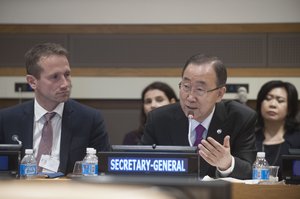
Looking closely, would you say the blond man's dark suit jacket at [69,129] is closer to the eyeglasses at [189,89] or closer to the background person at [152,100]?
the eyeglasses at [189,89]

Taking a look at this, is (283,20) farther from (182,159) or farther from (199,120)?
(182,159)

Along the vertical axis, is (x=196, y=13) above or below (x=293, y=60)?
above

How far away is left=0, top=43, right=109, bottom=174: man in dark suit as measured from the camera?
3895 millimetres

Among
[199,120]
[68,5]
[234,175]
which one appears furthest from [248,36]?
[234,175]

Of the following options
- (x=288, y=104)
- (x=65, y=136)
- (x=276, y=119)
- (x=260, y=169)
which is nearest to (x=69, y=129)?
(x=65, y=136)

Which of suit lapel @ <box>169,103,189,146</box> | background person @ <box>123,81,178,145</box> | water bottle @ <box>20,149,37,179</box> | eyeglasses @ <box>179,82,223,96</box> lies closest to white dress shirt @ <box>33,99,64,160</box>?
water bottle @ <box>20,149,37,179</box>

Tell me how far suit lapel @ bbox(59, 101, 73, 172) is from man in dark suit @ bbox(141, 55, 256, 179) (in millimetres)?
538

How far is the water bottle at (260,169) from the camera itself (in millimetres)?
3275

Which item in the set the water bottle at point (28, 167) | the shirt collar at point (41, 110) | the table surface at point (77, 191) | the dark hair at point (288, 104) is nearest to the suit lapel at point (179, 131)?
the shirt collar at point (41, 110)

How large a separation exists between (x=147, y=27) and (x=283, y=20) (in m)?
1.62

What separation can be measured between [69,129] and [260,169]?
1.41m

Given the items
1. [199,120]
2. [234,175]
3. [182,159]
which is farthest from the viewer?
[199,120]

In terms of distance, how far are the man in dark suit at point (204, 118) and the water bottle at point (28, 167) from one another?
87 centimetres

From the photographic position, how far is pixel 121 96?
6.73 meters
